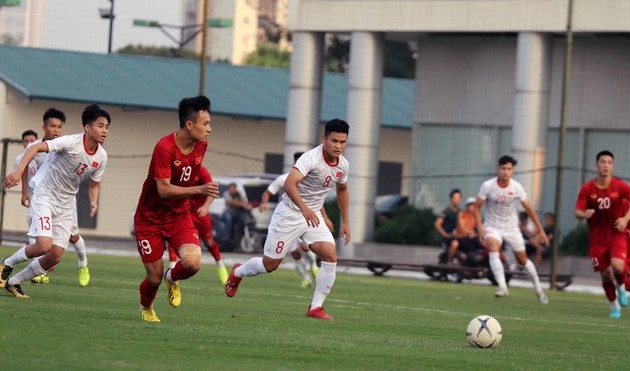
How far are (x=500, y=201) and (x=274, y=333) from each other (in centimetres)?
1201

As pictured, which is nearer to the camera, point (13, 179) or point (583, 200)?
point (13, 179)

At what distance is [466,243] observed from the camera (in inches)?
1348

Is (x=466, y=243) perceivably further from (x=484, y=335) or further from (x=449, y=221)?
(x=484, y=335)

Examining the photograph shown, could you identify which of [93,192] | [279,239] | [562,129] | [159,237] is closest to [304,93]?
[562,129]

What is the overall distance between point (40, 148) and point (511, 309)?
9290mm

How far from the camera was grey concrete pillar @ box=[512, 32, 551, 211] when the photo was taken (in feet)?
125

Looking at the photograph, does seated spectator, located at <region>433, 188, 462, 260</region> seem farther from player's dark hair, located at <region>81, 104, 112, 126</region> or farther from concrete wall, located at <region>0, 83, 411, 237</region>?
player's dark hair, located at <region>81, 104, 112, 126</region>

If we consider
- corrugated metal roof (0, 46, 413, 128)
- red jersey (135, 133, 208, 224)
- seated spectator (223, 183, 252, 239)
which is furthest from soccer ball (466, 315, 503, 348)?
corrugated metal roof (0, 46, 413, 128)

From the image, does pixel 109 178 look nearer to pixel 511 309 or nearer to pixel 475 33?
pixel 475 33

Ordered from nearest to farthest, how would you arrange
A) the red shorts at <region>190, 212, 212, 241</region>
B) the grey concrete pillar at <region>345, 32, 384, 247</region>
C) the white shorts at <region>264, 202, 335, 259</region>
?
1. the white shorts at <region>264, 202, 335, 259</region>
2. the red shorts at <region>190, 212, 212, 241</region>
3. the grey concrete pillar at <region>345, 32, 384, 247</region>

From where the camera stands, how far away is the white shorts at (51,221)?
16516 mm

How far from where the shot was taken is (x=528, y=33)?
1507 inches

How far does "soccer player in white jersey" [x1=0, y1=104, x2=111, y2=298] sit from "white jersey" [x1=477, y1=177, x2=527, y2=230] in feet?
31.9

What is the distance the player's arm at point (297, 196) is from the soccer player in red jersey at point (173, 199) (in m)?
1.91
